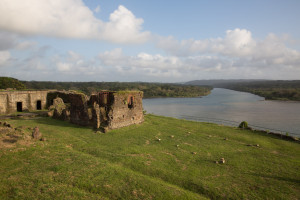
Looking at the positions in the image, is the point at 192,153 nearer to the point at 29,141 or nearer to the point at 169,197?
the point at 169,197

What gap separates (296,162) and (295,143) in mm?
8434

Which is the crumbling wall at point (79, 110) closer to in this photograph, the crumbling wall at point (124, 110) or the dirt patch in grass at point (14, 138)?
the crumbling wall at point (124, 110)

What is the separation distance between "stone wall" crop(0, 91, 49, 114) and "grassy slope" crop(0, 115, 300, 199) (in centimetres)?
1278

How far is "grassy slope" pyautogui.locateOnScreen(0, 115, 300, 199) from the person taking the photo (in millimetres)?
8648

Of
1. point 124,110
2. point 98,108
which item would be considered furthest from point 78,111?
point 124,110

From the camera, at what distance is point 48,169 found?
393 inches

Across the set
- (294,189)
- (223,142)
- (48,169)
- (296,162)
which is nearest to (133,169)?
(48,169)

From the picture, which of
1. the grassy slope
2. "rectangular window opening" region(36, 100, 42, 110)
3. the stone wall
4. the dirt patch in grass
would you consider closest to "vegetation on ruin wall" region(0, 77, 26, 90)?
"rectangular window opening" region(36, 100, 42, 110)

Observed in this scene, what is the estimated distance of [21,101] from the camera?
27.3 metres

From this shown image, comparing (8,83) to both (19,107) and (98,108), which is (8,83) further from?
(98,108)

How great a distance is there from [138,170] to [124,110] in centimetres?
1106

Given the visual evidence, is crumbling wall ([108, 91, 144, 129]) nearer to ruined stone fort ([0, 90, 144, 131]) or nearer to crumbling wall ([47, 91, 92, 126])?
ruined stone fort ([0, 90, 144, 131])

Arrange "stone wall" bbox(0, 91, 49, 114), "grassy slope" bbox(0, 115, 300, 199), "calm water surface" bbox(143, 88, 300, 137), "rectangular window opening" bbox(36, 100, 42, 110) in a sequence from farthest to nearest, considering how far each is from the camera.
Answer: "calm water surface" bbox(143, 88, 300, 137) < "rectangular window opening" bbox(36, 100, 42, 110) < "stone wall" bbox(0, 91, 49, 114) < "grassy slope" bbox(0, 115, 300, 199)

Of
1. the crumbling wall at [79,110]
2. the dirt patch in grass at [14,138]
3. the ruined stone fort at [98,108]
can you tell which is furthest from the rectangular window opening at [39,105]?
the dirt patch in grass at [14,138]
